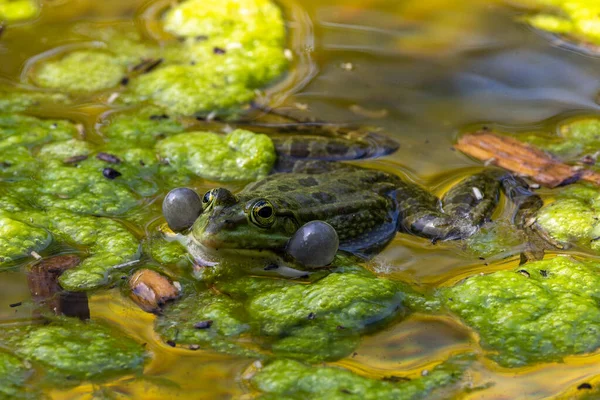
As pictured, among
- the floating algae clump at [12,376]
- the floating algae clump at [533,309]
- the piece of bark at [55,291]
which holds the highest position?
the floating algae clump at [533,309]

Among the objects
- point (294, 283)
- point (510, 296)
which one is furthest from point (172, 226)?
point (510, 296)

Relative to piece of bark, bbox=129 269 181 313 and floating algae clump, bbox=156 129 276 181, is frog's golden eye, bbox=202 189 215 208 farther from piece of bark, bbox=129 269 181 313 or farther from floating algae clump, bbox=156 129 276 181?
floating algae clump, bbox=156 129 276 181

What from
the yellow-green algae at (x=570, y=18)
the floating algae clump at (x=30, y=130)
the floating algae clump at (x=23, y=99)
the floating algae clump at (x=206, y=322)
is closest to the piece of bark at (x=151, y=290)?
the floating algae clump at (x=206, y=322)

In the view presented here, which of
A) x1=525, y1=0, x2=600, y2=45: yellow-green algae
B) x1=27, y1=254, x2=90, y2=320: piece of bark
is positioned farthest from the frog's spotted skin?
x1=525, y1=0, x2=600, y2=45: yellow-green algae

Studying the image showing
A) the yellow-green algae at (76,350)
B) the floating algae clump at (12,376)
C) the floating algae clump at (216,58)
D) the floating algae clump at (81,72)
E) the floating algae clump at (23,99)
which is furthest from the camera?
the floating algae clump at (81,72)

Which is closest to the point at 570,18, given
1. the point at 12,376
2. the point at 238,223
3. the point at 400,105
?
the point at 400,105

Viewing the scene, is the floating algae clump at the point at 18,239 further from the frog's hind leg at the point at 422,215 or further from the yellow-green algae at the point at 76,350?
the frog's hind leg at the point at 422,215
